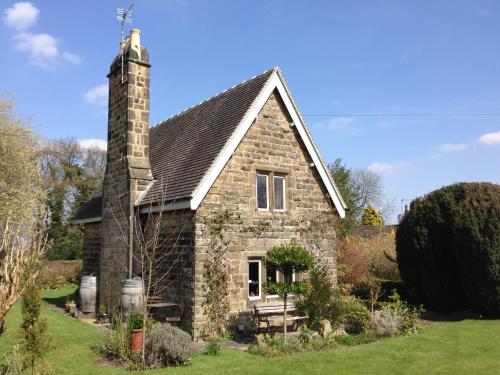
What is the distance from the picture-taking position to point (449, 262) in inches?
632

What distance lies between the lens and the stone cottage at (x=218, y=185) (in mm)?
12586

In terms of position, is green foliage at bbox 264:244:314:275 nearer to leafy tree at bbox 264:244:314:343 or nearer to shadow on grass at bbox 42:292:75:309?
leafy tree at bbox 264:244:314:343

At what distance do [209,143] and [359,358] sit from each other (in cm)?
750

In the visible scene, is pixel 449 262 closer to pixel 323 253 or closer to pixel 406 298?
pixel 406 298

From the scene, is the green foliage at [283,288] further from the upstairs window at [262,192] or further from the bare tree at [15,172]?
the bare tree at [15,172]

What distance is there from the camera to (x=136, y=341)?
977 centimetres

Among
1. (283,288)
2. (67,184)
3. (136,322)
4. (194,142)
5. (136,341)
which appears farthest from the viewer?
(67,184)

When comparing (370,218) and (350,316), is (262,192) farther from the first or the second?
(370,218)

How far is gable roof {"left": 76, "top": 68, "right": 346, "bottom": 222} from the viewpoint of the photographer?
12617mm

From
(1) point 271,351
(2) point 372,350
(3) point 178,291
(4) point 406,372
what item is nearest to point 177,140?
(3) point 178,291

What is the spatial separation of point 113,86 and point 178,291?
25.9 ft

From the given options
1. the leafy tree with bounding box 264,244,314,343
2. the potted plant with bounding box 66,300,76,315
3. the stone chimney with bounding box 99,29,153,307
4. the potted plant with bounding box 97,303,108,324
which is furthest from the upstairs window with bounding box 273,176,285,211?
the potted plant with bounding box 66,300,76,315

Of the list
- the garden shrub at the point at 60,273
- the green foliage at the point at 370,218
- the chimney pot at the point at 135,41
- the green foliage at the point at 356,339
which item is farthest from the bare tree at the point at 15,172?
the green foliage at the point at 370,218

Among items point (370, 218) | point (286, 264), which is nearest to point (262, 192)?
point (286, 264)
